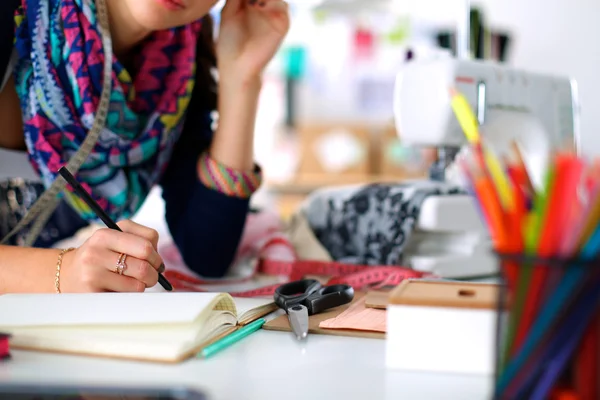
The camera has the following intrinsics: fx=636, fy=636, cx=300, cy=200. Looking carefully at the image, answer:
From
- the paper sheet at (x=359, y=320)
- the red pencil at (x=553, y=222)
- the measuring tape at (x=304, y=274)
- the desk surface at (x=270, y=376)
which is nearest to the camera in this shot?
the red pencil at (x=553, y=222)

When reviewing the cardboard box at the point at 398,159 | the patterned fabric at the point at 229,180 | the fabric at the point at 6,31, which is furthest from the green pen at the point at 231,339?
the cardboard box at the point at 398,159

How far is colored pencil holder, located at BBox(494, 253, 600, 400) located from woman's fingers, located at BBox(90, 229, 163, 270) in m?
0.45

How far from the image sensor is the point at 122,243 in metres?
0.71

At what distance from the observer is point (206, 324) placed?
598 mm

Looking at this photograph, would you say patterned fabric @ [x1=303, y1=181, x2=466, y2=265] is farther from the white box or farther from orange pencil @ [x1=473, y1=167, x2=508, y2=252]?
orange pencil @ [x1=473, y1=167, x2=508, y2=252]

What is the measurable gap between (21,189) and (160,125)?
10.2 inches

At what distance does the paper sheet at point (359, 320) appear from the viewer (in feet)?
2.14

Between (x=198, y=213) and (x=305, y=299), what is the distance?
0.48 meters

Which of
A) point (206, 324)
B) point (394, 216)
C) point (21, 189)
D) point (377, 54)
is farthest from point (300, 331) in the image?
point (377, 54)

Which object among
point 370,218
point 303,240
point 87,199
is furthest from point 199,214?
point 87,199

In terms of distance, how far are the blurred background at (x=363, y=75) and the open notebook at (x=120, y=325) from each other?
7.75 ft

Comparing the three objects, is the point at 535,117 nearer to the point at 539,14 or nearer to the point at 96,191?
the point at 96,191

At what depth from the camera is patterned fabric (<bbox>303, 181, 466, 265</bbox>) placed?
3.65 feet

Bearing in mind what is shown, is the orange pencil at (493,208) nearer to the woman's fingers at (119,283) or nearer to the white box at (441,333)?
the white box at (441,333)
